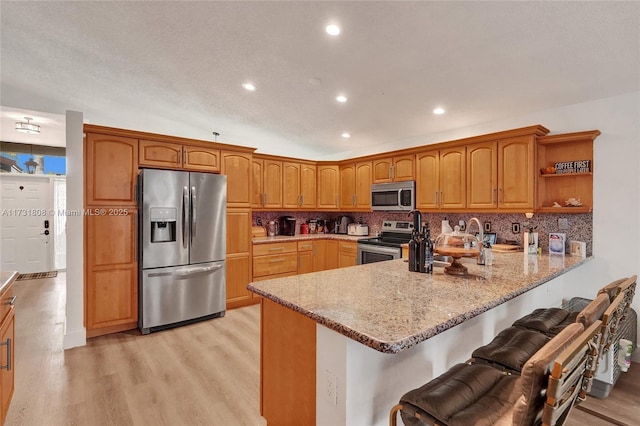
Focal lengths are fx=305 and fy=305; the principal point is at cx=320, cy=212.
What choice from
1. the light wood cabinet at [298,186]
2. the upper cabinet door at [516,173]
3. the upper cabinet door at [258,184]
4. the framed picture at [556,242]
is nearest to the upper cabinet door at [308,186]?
the light wood cabinet at [298,186]

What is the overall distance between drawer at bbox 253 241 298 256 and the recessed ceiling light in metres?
2.85

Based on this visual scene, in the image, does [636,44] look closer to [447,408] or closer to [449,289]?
[449,289]

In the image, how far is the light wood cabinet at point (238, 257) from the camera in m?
3.99

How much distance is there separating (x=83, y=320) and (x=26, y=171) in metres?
4.95

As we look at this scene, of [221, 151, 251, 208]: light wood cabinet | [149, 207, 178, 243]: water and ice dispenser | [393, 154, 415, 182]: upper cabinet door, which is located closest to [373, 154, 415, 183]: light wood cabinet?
[393, 154, 415, 182]: upper cabinet door

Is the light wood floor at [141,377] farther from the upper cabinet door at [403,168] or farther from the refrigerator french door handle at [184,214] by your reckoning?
the upper cabinet door at [403,168]

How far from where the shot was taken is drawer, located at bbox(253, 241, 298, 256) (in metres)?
4.28

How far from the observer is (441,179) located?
12.8 feet

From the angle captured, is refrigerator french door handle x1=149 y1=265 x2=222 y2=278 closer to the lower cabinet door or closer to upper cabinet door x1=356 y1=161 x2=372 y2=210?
the lower cabinet door

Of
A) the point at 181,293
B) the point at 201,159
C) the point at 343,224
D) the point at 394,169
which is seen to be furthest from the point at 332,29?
the point at 343,224

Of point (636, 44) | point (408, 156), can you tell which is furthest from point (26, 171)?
point (636, 44)

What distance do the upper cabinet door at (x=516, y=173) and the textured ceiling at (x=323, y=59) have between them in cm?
41

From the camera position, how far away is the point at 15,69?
3471 mm

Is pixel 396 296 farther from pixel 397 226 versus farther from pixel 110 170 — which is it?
pixel 397 226
